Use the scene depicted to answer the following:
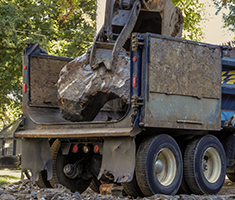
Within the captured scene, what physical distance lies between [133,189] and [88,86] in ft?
6.17

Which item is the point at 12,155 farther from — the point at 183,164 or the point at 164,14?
the point at 164,14

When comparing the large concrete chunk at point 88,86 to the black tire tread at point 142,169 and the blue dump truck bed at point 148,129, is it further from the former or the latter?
the black tire tread at point 142,169

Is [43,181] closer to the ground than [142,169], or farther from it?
closer to the ground

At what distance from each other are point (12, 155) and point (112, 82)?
6.84 ft

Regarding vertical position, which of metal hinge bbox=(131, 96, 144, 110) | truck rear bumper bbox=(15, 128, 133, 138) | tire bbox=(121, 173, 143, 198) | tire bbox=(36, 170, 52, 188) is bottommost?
tire bbox=(36, 170, 52, 188)

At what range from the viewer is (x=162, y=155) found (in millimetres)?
6465

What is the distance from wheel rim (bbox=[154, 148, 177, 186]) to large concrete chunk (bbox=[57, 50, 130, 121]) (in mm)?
1072

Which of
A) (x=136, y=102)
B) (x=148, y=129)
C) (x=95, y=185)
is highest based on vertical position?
(x=136, y=102)

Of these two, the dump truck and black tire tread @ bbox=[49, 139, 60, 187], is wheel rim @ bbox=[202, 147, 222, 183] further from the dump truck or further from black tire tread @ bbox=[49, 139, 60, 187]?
black tire tread @ bbox=[49, 139, 60, 187]

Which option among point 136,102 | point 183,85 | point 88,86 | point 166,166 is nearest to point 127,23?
point 88,86

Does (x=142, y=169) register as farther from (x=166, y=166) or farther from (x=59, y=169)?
(x=59, y=169)

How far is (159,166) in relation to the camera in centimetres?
631

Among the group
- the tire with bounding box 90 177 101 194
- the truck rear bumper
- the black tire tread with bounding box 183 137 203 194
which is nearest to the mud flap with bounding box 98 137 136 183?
the truck rear bumper

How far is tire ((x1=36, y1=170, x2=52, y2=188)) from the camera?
7523 millimetres
